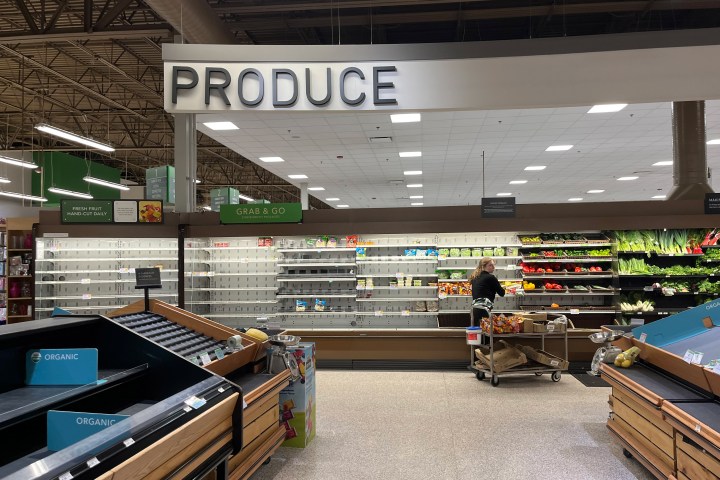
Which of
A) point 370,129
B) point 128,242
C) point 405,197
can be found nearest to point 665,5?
point 370,129

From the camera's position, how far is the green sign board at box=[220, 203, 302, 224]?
8516mm

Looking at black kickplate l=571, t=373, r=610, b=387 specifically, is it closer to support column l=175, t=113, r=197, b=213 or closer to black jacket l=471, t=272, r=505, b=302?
black jacket l=471, t=272, r=505, b=302

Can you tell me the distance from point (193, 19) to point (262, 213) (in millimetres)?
3068

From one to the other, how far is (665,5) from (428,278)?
612cm

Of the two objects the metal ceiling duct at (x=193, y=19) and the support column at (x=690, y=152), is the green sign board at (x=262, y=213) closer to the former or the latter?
the metal ceiling duct at (x=193, y=19)

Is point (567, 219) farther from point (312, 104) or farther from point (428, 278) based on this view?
point (312, 104)

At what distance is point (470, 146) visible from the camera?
12445 mm

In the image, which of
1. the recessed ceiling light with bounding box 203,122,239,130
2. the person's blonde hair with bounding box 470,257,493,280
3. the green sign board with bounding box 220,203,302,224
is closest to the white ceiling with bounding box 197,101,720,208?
the recessed ceiling light with bounding box 203,122,239,130

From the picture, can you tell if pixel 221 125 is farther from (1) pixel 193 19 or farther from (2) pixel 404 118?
(2) pixel 404 118

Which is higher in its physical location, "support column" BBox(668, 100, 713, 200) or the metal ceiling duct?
the metal ceiling duct

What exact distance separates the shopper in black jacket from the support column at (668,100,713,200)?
3300mm

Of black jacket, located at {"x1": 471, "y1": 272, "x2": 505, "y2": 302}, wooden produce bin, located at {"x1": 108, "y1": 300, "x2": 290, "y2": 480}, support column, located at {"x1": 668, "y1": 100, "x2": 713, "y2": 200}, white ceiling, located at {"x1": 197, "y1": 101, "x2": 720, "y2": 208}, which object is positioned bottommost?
wooden produce bin, located at {"x1": 108, "y1": 300, "x2": 290, "y2": 480}

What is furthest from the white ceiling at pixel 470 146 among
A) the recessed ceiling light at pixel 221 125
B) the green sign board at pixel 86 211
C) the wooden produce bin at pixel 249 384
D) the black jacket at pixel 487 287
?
the wooden produce bin at pixel 249 384

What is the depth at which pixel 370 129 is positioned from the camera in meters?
10.7
